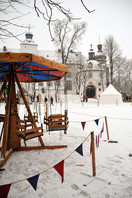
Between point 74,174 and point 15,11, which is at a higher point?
point 15,11

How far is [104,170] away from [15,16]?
3.83 meters

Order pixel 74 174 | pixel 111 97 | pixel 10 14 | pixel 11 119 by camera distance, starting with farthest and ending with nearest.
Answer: pixel 111 97 → pixel 11 119 → pixel 74 174 → pixel 10 14

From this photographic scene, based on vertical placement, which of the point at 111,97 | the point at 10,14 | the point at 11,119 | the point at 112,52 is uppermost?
the point at 112,52

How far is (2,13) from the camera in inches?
121

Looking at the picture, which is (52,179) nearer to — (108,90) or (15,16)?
(15,16)

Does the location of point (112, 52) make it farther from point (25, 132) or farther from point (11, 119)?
point (25, 132)

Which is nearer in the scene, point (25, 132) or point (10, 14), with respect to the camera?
point (10, 14)

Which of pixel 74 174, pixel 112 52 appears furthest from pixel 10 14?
pixel 112 52

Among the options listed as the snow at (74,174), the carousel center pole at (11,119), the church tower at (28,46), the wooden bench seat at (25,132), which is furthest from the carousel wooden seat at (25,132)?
the church tower at (28,46)

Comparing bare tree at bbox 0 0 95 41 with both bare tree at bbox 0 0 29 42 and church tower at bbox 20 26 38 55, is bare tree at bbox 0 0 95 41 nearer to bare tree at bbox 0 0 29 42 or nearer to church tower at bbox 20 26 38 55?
bare tree at bbox 0 0 29 42

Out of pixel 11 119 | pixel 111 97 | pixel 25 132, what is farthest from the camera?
pixel 111 97

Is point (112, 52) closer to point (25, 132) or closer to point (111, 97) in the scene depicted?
point (111, 97)

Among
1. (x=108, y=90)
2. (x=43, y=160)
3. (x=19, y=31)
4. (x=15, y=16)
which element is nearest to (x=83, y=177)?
(x=43, y=160)

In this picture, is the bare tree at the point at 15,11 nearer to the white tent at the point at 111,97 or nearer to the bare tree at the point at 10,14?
the bare tree at the point at 10,14
